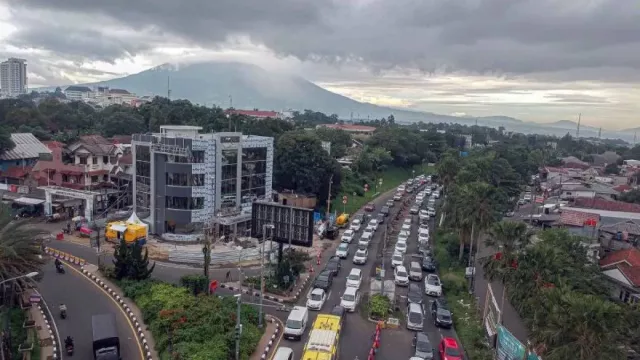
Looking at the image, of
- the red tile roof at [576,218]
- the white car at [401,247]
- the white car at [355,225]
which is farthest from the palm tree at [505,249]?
the white car at [355,225]

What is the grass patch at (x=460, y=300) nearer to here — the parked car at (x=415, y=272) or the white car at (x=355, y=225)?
the parked car at (x=415, y=272)

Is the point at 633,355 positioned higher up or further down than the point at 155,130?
further down

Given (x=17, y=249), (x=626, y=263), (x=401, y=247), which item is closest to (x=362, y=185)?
(x=401, y=247)

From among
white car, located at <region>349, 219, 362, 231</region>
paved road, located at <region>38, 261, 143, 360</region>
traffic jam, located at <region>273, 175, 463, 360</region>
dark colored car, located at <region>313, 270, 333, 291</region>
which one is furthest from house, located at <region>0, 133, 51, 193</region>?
traffic jam, located at <region>273, 175, 463, 360</region>

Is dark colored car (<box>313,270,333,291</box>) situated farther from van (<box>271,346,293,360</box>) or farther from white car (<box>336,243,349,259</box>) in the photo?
van (<box>271,346,293,360</box>)

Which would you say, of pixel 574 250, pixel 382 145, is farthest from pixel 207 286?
pixel 382 145

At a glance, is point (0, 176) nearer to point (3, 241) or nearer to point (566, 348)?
point (3, 241)

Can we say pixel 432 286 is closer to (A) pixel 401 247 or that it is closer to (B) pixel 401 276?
(B) pixel 401 276
